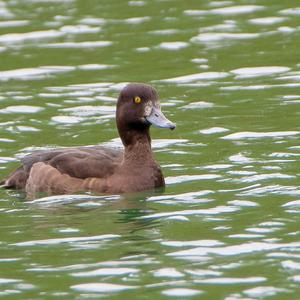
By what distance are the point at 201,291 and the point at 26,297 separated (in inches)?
49.7

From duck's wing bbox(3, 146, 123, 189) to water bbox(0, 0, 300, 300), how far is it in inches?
11.1

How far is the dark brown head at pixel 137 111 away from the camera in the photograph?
14.1m

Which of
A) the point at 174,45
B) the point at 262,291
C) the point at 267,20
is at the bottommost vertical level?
the point at 262,291

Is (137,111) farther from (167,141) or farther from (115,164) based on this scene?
(167,141)

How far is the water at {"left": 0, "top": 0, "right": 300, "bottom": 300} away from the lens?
10.7 metres

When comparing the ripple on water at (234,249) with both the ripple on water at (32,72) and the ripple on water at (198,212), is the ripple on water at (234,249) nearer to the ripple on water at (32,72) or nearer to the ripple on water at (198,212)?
the ripple on water at (198,212)

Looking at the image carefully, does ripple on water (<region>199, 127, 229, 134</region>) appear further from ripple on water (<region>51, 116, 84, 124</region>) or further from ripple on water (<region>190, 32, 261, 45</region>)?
ripple on water (<region>190, 32, 261, 45</region>)

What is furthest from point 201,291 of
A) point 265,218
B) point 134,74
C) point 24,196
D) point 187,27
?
point 187,27

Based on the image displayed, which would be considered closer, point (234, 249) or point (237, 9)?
point (234, 249)

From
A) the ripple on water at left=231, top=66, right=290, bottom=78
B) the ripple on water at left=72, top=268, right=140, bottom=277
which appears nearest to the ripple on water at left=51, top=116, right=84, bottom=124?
the ripple on water at left=231, top=66, right=290, bottom=78

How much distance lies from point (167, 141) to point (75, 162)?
2086mm

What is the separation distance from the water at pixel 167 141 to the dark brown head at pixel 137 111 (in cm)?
62

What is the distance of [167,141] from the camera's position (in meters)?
15.9

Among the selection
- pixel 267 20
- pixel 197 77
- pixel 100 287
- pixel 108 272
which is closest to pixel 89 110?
pixel 197 77
